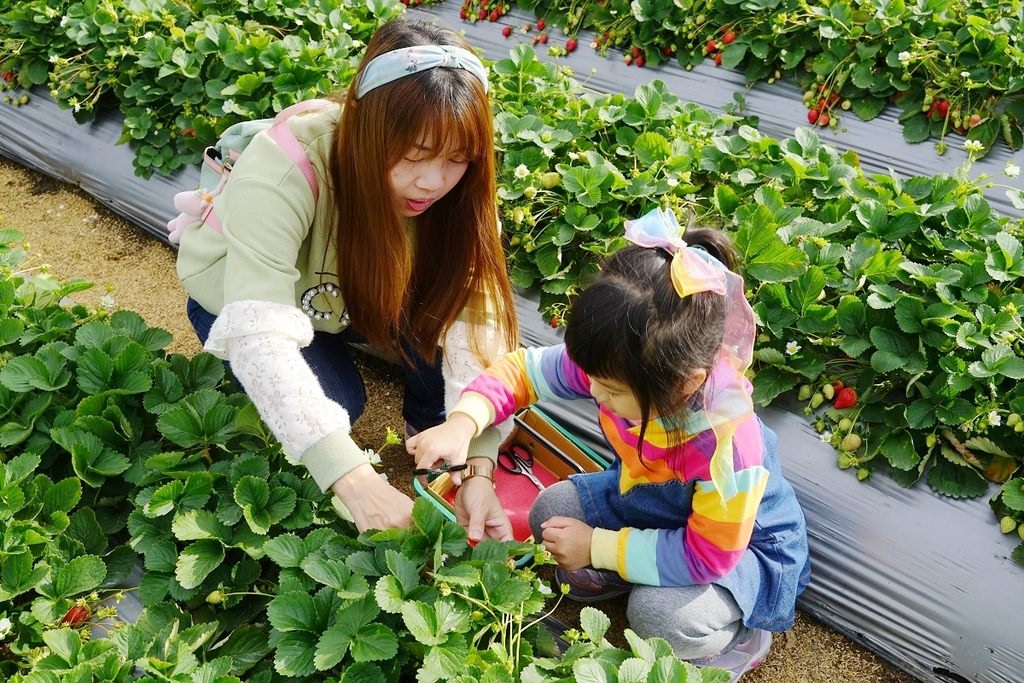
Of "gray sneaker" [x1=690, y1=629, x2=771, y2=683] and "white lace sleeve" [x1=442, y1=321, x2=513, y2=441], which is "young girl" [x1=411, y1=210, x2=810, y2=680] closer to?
"gray sneaker" [x1=690, y1=629, x2=771, y2=683]

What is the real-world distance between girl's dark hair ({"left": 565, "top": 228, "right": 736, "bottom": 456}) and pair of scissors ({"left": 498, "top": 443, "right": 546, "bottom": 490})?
0.74 metres

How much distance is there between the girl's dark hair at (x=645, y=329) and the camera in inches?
54.3

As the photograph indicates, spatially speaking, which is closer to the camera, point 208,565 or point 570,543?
point 208,565

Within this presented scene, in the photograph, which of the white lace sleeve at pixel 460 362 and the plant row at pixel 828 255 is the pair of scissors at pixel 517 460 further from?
the plant row at pixel 828 255

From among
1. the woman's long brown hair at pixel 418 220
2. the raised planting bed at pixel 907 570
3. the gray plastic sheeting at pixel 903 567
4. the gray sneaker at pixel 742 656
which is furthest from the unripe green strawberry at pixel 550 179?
the gray sneaker at pixel 742 656

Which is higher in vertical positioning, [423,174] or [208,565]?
[423,174]

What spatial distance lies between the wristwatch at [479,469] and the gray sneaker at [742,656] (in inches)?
20.4

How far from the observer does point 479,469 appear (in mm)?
1837

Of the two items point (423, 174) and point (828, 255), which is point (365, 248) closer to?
point (423, 174)

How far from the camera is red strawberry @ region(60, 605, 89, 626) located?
1564 mm

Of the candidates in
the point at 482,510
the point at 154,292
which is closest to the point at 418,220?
the point at 482,510

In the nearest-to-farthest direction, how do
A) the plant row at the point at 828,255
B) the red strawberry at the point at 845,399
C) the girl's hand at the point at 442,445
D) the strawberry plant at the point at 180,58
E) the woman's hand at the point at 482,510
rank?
1. the girl's hand at the point at 442,445
2. the woman's hand at the point at 482,510
3. the plant row at the point at 828,255
4. the red strawberry at the point at 845,399
5. the strawberry plant at the point at 180,58

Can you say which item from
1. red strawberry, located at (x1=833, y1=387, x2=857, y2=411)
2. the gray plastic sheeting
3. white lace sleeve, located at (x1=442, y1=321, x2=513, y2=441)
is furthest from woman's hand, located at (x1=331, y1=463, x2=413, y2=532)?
red strawberry, located at (x1=833, y1=387, x2=857, y2=411)

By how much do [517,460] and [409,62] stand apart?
0.99 metres
